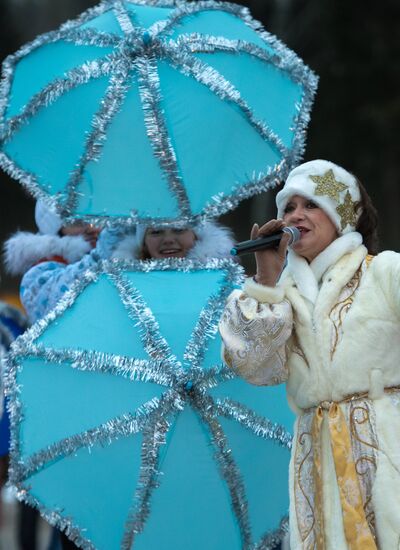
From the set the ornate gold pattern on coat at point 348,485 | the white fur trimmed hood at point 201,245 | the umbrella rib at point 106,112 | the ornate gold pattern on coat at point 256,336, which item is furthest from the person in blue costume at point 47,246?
the ornate gold pattern on coat at point 348,485

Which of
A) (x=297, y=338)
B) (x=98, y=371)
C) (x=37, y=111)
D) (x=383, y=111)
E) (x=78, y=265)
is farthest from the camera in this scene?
(x=383, y=111)

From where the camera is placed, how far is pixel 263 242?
3.90 meters

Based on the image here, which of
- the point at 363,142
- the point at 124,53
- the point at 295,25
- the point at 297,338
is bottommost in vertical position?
the point at 297,338

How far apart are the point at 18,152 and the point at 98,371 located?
0.96 m

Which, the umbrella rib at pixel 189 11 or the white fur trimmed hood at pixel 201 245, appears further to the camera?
the white fur trimmed hood at pixel 201 245

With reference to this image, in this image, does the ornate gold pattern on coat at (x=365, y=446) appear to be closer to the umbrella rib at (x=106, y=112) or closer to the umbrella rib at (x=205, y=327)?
the umbrella rib at (x=205, y=327)

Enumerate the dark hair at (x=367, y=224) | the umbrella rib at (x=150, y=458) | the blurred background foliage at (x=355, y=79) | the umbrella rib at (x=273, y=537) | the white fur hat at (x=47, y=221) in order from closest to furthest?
the dark hair at (x=367, y=224)
the umbrella rib at (x=150, y=458)
the umbrella rib at (x=273, y=537)
the white fur hat at (x=47, y=221)
the blurred background foliage at (x=355, y=79)

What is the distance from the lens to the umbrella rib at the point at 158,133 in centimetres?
473

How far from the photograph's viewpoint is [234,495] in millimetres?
4566

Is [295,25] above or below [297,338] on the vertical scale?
above

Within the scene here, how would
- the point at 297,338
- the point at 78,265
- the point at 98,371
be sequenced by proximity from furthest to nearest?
the point at 78,265 → the point at 98,371 → the point at 297,338

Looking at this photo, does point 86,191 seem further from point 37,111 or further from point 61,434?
point 61,434

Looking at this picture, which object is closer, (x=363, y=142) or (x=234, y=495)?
(x=234, y=495)

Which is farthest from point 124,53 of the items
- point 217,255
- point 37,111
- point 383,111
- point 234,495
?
point 383,111
